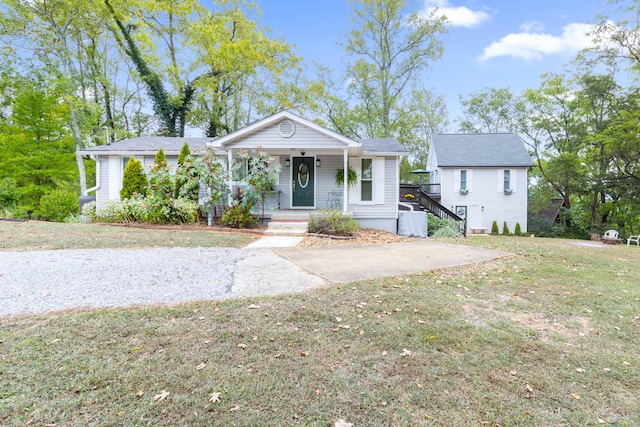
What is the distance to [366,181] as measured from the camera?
39.6 feet

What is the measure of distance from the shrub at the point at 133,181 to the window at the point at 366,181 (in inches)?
303

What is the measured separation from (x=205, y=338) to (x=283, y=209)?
9.53 m

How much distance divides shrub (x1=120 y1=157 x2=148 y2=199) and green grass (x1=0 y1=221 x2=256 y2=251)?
7.50 feet

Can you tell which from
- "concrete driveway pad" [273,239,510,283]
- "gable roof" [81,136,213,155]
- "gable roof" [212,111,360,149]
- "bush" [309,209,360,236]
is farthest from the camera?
"gable roof" [81,136,213,155]

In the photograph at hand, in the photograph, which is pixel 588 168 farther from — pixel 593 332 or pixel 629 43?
pixel 593 332

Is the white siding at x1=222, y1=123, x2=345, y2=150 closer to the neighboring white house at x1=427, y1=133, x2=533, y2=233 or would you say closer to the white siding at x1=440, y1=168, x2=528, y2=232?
the neighboring white house at x1=427, y1=133, x2=533, y2=233

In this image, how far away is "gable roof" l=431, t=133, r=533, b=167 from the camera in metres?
20.1

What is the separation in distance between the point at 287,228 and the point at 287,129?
3290 mm

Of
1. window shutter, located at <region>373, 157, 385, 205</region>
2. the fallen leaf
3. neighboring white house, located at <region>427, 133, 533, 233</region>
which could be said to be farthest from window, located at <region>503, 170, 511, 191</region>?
the fallen leaf

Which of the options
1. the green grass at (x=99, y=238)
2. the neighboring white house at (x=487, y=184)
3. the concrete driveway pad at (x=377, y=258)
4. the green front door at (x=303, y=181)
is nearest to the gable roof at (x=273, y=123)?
the green front door at (x=303, y=181)

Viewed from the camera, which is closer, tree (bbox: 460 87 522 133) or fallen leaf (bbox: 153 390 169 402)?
fallen leaf (bbox: 153 390 169 402)

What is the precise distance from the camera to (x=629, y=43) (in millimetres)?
17000

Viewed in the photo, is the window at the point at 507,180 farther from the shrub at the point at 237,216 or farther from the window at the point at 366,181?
the shrub at the point at 237,216

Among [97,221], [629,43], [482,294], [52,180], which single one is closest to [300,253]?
[482,294]
